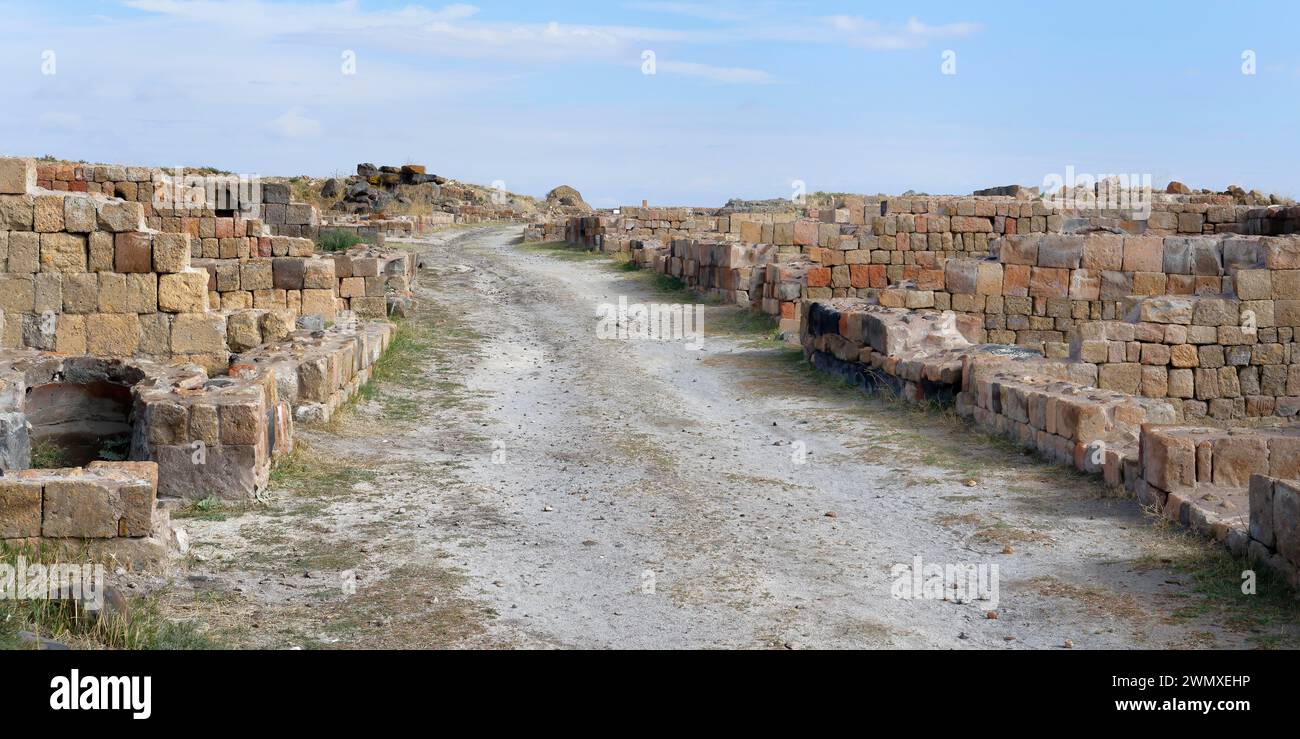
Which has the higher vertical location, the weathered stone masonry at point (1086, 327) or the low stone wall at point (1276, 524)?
the weathered stone masonry at point (1086, 327)

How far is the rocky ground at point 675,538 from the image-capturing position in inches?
265

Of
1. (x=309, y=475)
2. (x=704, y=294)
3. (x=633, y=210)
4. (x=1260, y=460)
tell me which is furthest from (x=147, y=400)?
(x=633, y=210)

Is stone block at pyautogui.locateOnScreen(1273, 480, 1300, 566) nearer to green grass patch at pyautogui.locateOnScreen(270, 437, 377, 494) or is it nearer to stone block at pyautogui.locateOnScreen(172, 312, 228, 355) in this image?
green grass patch at pyautogui.locateOnScreen(270, 437, 377, 494)

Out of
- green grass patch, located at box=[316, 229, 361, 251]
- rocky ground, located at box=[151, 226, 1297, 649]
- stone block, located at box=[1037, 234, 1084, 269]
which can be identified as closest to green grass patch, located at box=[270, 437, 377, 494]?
rocky ground, located at box=[151, 226, 1297, 649]

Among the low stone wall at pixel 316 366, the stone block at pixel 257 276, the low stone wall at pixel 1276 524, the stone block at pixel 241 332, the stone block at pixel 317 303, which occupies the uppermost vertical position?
the stone block at pixel 257 276

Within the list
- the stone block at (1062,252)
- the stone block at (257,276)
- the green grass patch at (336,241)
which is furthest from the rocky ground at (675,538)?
the green grass patch at (336,241)

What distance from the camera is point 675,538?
859cm

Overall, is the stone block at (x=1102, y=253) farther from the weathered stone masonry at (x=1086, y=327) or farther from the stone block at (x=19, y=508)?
the stone block at (x=19, y=508)

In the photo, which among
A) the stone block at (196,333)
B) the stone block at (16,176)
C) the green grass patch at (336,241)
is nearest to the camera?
the stone block at (16,176)

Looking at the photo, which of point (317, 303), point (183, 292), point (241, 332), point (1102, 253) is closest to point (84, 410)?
point (183, 292)

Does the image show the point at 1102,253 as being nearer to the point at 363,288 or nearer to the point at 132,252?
the point at 363,288

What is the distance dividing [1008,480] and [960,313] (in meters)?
9.56

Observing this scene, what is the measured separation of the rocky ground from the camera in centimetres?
672
